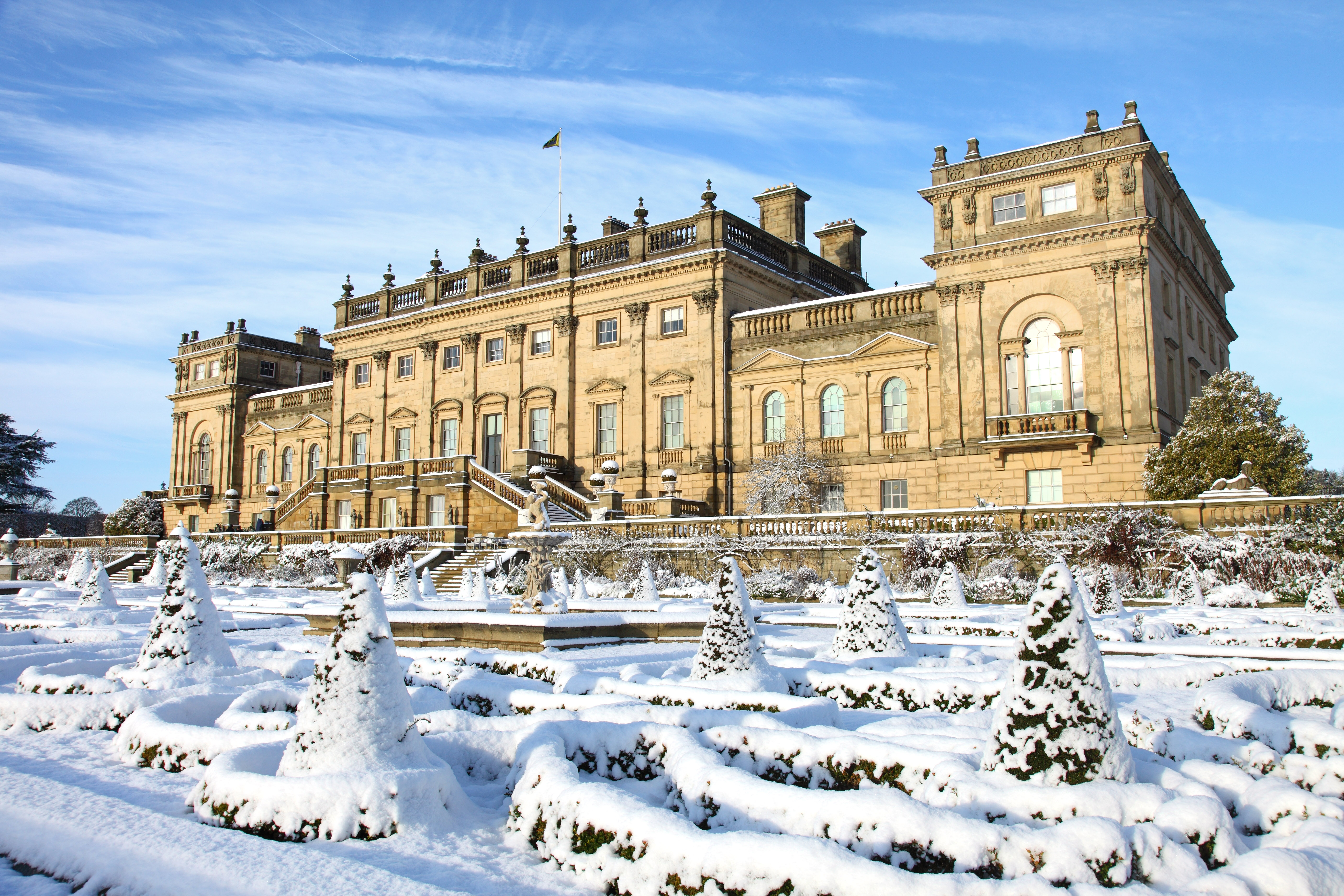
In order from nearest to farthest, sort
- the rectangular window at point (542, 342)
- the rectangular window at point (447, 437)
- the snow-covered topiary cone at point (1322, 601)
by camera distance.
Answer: the snow-covered topiary cone at point (1322, 601)
the rectangular window at point (542, 342)
the rectangular window at point (447, 437)

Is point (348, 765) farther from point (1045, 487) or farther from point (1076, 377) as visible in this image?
point (1076, 377)

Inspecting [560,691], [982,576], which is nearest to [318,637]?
[560,691]

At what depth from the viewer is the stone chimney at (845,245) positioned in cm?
4284

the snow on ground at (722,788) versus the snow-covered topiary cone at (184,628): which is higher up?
the snow-covered topiary cone at (184,628)

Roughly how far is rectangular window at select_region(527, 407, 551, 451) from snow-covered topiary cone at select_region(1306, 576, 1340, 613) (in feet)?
93.5

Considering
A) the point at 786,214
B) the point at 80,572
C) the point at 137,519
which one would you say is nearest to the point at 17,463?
the point at 137,519

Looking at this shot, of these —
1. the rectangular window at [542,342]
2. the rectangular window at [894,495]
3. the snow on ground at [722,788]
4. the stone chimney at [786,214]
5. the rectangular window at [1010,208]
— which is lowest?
the snow on ground at [722,788]

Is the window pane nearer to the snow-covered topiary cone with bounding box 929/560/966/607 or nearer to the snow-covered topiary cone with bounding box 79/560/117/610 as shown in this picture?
the snow-covered topiary cone with bounding box 929/560/966/607

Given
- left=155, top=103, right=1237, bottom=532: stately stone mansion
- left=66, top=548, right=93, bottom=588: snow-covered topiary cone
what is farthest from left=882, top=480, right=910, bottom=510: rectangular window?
left=66, top=548, right=93, bottom=588: snow-covered topiary cone

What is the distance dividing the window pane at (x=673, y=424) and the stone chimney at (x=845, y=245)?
434 inches

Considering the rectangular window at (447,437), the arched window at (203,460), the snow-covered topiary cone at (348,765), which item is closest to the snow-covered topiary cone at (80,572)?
A: the rectangular window at (447,437)

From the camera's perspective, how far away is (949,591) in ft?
61.2

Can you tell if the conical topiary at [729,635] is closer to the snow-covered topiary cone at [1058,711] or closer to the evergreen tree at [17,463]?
A: the snow-covered topiary cone at [1058,711]

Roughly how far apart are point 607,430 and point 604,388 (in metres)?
1.65
